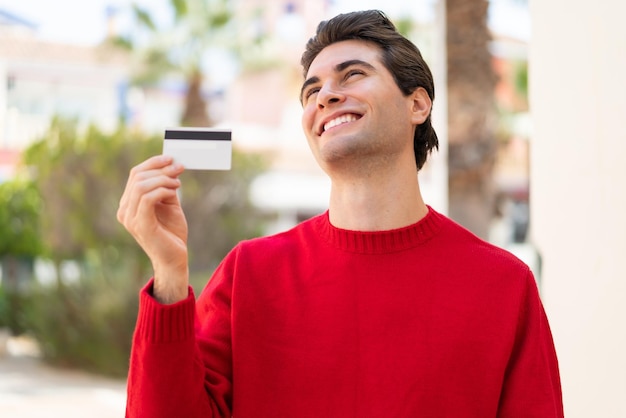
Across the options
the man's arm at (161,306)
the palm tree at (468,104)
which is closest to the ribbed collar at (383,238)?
the man's arm at (161,306)

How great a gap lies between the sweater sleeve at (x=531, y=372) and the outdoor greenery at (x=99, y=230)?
33.4 ft

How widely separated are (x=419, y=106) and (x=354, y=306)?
631 millimetres

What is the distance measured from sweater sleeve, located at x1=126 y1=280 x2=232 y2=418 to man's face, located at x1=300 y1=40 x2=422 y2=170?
0.56 meters

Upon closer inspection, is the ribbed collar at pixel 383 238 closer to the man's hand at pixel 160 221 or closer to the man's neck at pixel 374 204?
the man's neck at pixel 374 204

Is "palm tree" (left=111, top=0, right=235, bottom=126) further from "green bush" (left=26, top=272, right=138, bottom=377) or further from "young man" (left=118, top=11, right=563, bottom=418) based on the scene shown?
"young man" (left=118, top=11, right=563, bottom=418)

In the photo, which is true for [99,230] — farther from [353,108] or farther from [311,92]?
[353,108]

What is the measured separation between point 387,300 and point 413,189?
34 centimetres

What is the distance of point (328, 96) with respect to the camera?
6.13ft

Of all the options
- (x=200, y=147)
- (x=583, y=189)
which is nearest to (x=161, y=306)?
(x=200, y=147)

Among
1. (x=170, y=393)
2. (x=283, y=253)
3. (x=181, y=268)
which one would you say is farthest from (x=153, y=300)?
(x=283, y=253)

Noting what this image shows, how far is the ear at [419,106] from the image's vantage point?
204 cm

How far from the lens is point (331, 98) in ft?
6.15

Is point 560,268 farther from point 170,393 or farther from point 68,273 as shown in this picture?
point 68,273

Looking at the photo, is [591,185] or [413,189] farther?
[591,185]
